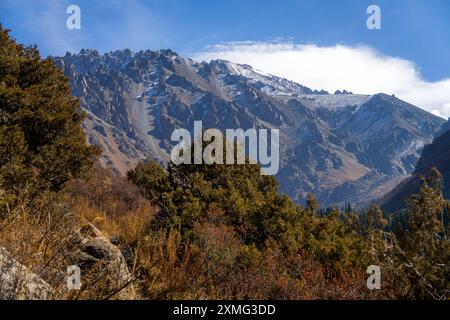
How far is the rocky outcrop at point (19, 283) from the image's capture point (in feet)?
14.1

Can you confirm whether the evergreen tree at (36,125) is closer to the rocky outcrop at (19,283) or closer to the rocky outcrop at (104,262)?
the rocky outcrop at (104,262)

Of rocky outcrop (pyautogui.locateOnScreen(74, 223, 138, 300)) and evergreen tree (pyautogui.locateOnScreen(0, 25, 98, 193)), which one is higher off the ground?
evergreen tree (pyautogui.locateOnScreen(0, 25, 98, 193))

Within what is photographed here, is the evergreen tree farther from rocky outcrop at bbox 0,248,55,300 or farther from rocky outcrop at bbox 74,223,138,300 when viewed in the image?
rocky outcrop at bbox 0,248,55,300

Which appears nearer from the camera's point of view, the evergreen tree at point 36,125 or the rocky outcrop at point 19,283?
the rocky outcrop at point 19,283

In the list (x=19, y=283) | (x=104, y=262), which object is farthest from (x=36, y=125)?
(x=19, y=283)

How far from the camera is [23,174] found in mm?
11578

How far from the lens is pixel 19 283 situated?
14.3ft

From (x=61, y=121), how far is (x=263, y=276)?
9.48 meters

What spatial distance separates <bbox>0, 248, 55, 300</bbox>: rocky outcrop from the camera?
4.30 m

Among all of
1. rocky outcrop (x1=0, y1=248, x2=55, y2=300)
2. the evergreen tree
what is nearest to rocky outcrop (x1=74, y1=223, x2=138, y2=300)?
rocky outcrop (x1=0, y1=248, x2=55, y2=300)

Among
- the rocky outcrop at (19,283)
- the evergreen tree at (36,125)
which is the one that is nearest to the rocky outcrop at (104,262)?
the rocky outcrop at (19,283)

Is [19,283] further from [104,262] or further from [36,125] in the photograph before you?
[36,125]
